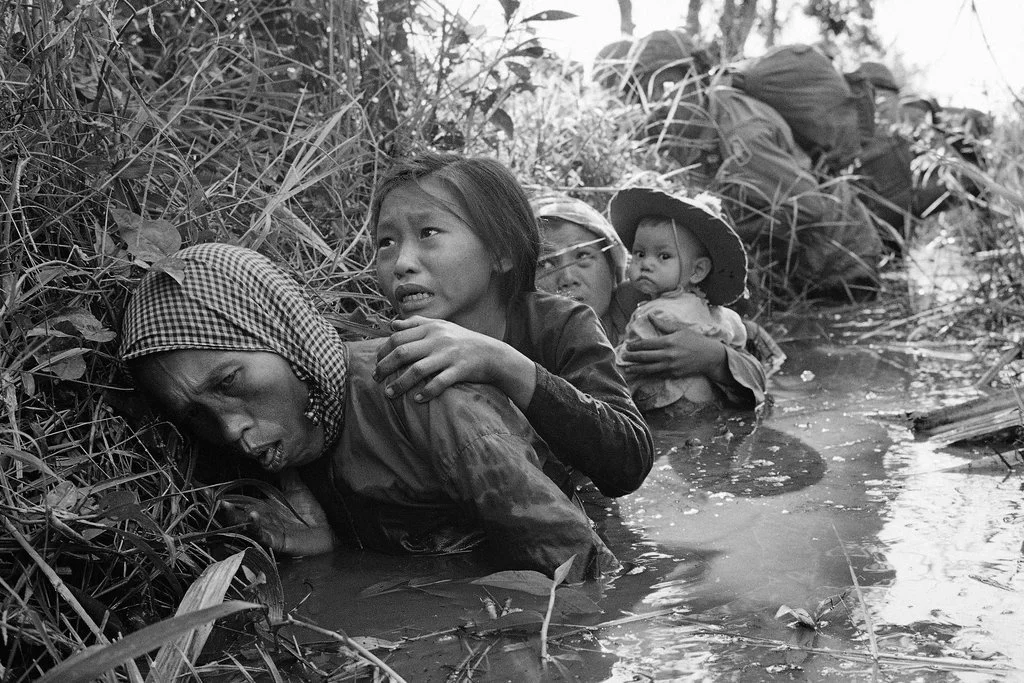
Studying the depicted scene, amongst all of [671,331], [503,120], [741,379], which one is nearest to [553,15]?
[503,120]

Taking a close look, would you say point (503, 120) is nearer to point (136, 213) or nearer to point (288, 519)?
point (136, 213)

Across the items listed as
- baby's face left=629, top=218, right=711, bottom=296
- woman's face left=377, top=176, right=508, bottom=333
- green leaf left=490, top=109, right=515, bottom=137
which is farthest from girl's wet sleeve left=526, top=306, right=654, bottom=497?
green leaf left=490, top=109, right=515, bottom=137

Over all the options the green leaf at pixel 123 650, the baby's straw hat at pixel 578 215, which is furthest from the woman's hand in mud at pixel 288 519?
the baby's straw hat at pixel 578 215

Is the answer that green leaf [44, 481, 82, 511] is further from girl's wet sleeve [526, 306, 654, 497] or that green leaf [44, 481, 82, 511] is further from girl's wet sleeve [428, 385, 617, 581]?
girl's wet sleeve [526, 306, 654, 497]

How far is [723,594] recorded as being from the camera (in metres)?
2.05

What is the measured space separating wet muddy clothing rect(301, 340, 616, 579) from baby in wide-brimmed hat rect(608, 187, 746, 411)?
1.50m

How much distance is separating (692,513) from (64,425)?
58.3 inches

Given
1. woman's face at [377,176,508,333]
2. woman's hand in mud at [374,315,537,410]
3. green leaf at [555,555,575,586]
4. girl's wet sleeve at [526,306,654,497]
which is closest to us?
green leaf at [555,555,575,586]

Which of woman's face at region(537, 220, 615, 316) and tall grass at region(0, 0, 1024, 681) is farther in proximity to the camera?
woman's face at region(537, 220, 615, 316)

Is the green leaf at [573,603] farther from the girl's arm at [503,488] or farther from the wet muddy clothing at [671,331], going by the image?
the wet muddy clothing at [671,331]

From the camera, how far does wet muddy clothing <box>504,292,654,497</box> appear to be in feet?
7.30

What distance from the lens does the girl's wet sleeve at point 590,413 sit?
7.28ft

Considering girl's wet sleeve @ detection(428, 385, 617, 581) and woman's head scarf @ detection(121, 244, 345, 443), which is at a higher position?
woman's head scarf @ detection(121, 244, 345, 443)

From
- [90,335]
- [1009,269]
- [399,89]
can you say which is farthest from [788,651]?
[1009,269]
